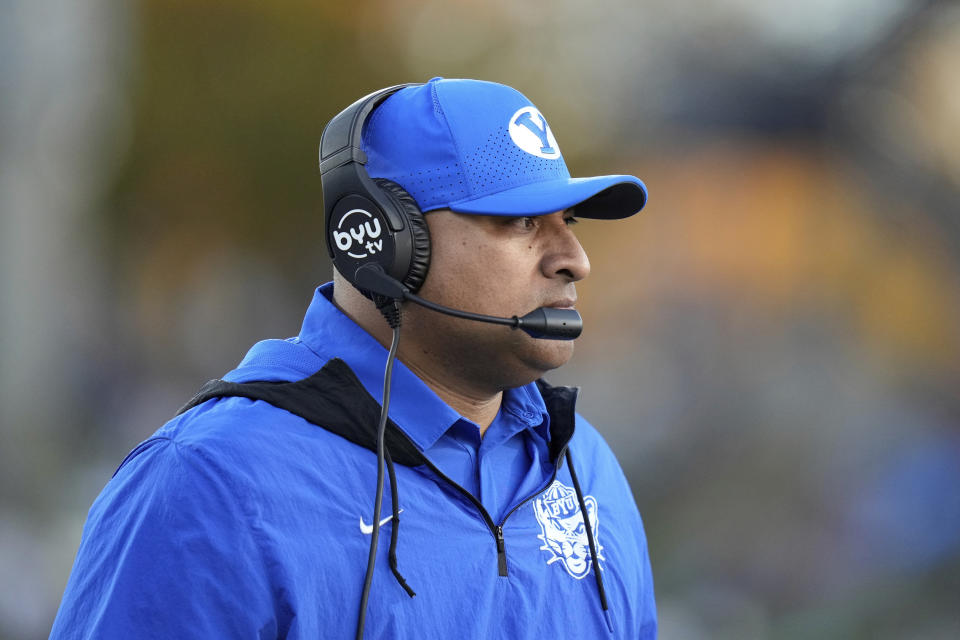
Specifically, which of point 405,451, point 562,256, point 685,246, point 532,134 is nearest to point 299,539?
point 405,451

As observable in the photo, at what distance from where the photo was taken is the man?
128 cm

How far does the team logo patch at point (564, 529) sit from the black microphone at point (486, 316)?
0.96 ft

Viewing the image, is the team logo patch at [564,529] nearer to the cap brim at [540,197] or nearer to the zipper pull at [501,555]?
the zipper pull at [501,555]

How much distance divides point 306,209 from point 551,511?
3546 mm

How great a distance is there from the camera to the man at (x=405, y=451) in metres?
1.28

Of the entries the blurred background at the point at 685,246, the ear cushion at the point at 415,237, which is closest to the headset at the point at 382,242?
the ear cushion at the point at 415,237

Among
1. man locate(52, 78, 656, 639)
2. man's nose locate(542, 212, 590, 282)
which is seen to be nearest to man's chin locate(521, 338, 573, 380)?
man locate(52, 78, 656, 639)

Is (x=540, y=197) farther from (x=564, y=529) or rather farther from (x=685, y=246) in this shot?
(x=685, y=246)

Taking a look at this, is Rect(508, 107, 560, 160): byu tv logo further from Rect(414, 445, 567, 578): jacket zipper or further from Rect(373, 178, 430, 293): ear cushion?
Rect(414, 445, 567, 578): jacket zipper

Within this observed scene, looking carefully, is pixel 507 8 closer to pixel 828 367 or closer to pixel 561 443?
pixel 828 367

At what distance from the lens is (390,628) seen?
1.33 meters

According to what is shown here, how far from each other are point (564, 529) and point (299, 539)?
486 millimetres

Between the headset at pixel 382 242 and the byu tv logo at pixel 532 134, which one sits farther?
the byu tv logo at pixel 532 134

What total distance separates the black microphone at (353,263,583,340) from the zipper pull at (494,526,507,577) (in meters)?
0.30
